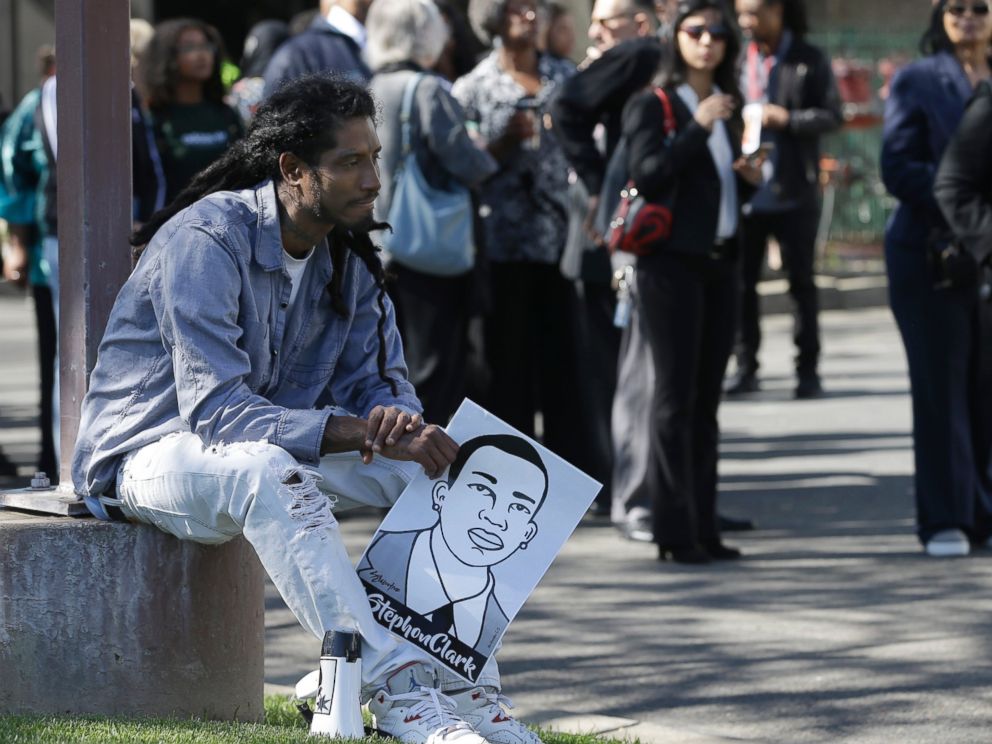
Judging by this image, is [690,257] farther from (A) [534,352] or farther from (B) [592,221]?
(A) [534,352]

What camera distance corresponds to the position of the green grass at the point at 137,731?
13.4ft

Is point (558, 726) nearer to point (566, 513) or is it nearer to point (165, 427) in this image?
point (566, 513)

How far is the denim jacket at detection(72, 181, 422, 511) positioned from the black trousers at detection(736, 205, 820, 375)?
24.0 feet

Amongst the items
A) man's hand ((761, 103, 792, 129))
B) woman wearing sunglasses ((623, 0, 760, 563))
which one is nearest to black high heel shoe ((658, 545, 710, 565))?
woman wearing sunglasses ((623, 0, 760, 563))

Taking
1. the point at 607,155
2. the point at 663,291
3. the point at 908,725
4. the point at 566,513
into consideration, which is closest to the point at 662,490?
the point at 663,291

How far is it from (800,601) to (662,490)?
78 cm

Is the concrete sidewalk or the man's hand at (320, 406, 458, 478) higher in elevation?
the man's hand at (320, 406, 458, 478)

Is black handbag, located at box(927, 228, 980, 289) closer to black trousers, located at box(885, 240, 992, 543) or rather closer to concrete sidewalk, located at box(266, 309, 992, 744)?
black trousers, located at box(885, 240, 992, 543)

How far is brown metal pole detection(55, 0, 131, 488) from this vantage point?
179 inches

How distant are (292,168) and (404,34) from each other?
3.47 meters

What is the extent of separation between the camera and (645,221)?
22.6 feet

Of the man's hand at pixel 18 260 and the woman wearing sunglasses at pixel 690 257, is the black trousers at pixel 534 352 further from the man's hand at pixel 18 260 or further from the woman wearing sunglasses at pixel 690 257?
the man's hand at pixel 18 260

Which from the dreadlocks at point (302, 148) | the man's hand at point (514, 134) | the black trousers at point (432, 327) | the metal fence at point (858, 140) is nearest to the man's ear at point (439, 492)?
the dreadlocks at point (302, 148)

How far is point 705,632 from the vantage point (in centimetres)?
603
